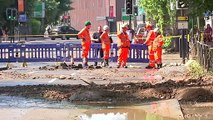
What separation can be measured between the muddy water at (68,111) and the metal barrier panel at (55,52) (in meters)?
13.1

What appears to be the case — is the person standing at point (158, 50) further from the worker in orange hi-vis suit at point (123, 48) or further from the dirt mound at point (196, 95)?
the dirt mound at point (196, 95)

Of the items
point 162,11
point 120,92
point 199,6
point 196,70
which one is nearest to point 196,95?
point 120,92

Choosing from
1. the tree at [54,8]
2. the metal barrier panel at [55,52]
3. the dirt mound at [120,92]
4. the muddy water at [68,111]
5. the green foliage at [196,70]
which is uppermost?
the tree at [54,8]

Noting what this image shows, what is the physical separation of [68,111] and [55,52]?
51.4 ft

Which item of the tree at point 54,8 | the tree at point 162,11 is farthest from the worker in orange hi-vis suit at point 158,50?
the tree at point 54,8

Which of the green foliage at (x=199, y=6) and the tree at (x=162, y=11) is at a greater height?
the tree at (x=162, y=11)

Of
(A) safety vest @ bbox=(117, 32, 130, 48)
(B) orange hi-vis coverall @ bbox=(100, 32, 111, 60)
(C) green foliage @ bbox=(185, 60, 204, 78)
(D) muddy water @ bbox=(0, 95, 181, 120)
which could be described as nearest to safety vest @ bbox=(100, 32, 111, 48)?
(B) orange hi-vis coverall @ bbox=(100, 32, 111, 60)

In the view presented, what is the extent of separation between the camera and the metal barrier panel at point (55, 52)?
25.2 meters

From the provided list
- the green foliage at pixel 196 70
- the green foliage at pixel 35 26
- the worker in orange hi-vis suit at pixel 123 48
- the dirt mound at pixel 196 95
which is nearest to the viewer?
the dirt mound at pixel 196 95

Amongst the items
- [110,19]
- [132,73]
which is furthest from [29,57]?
[110,19]

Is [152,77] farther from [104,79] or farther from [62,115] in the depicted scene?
[62,115]

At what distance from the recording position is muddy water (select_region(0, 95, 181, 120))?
1011 centimetres

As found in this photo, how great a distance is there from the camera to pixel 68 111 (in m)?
10.9

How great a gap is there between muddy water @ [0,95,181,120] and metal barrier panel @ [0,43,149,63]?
43.1 ft
